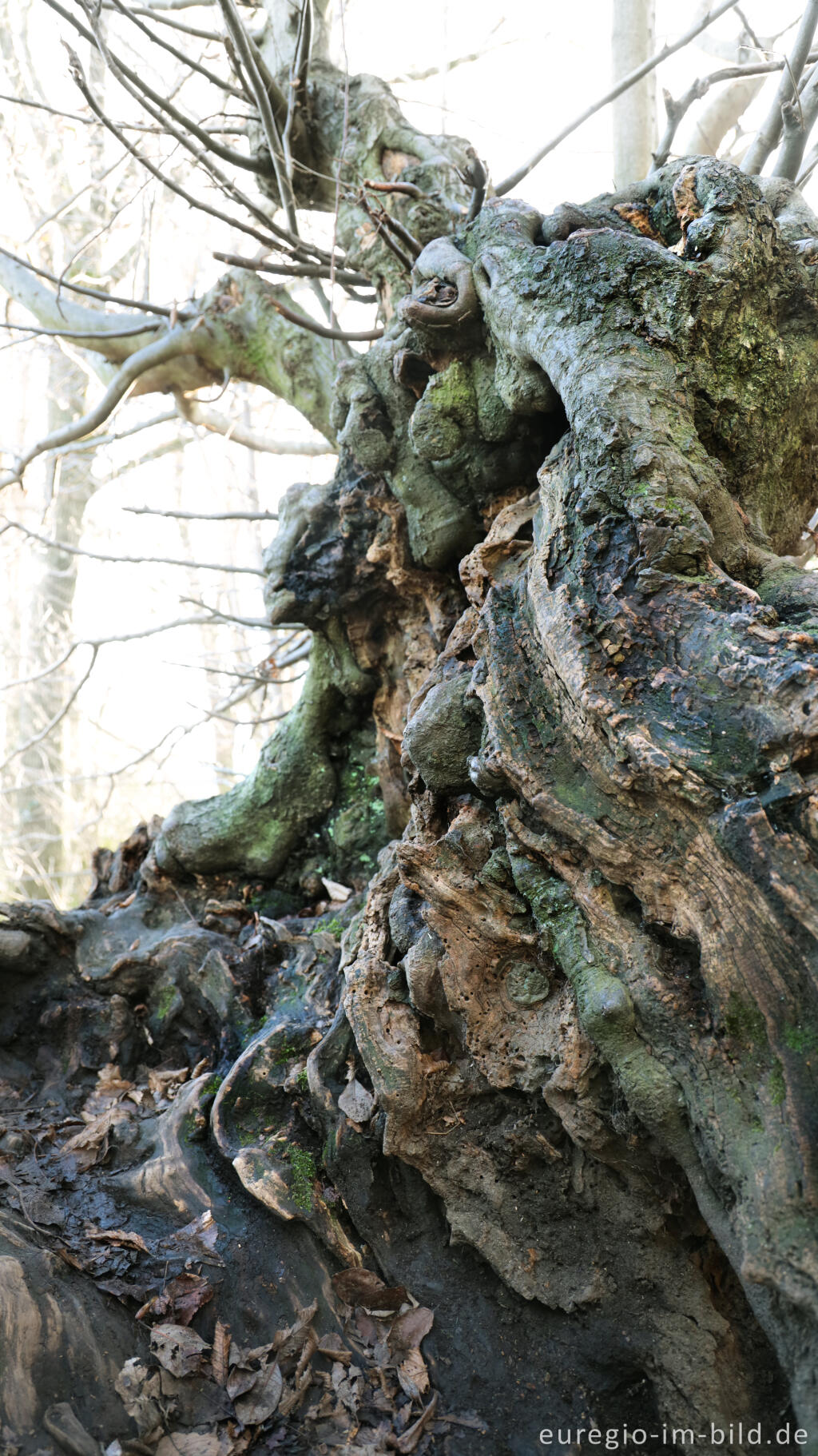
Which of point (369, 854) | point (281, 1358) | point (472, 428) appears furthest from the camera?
point (369, 854)

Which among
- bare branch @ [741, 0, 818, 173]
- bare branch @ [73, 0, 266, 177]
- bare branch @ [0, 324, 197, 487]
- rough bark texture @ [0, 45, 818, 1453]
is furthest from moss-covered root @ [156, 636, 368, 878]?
bare branch @ [741, 0, 818, 173]

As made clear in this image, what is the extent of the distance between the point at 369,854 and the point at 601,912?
1.61 m

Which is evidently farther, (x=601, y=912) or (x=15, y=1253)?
(x=15, y=1253)

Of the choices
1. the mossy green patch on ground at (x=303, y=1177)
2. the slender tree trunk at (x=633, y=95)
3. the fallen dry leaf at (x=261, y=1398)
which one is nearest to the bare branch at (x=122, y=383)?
the slender tree trunk at (x=633, y=95)

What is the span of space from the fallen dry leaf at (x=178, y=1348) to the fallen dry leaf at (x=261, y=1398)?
12cm

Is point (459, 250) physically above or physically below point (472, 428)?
above

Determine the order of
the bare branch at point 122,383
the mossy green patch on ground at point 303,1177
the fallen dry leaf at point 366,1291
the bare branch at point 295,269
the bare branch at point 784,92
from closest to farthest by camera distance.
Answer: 1. the fallen dry leaf at point 366,1291
2. the mossy green patch on ground at point 303,1177
3. the bare branch at point 784,92
4. the bare branch at point 295,269
5. the bare branch at point 122,383

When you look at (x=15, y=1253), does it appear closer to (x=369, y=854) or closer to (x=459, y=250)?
(x=369, y=854)

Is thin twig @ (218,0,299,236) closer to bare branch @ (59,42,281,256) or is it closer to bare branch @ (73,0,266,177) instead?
bare branch @ (73,0,266,177)

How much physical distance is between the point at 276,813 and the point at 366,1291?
177 centimetres

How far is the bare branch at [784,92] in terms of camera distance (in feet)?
9.91

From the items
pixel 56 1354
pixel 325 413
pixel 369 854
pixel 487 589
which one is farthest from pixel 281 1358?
pixel 325 413

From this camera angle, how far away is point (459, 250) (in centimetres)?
282

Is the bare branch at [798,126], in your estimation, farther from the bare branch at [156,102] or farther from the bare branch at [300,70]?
the bare branch at [156,102]
